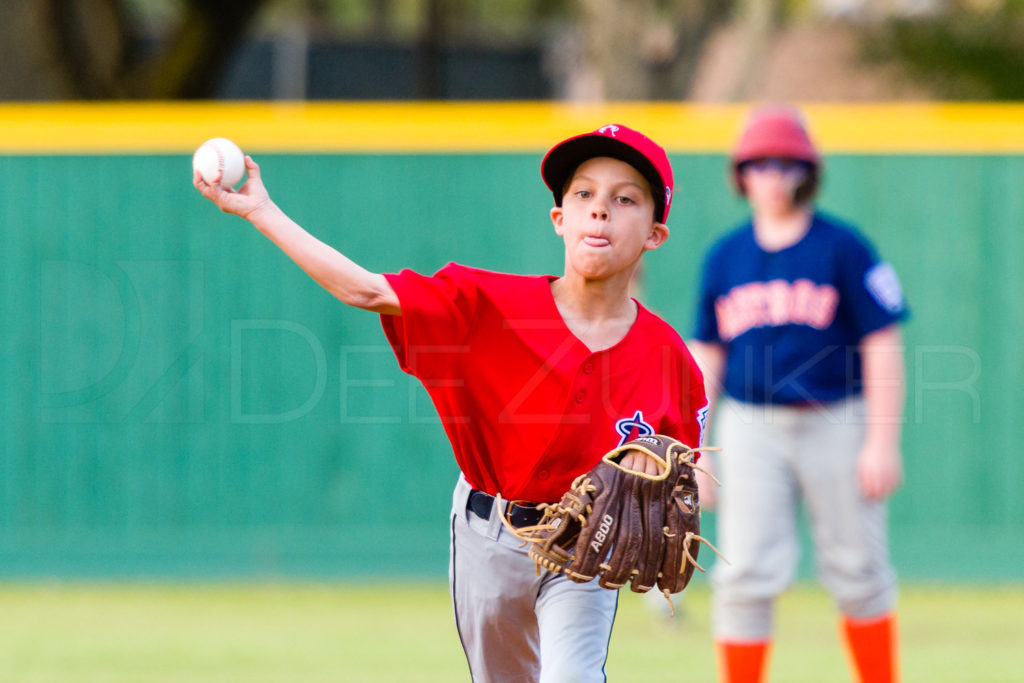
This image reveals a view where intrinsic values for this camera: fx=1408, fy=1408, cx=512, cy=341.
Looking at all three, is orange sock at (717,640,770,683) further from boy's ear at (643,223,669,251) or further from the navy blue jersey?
boy's ear at (643,223,669,251)

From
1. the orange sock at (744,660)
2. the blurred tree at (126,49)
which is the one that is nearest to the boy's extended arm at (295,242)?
the orange sock at (744,660)

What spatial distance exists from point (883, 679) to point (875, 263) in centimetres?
145

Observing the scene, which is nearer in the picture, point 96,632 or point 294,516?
point 96,632

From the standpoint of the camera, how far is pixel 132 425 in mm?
7586

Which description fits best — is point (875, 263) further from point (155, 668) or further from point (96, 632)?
point (96, 632)

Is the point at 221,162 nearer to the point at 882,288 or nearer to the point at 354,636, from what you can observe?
the point at 882,288

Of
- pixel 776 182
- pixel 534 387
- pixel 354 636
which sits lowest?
pixel 354 636

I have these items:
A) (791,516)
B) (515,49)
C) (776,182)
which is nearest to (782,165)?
(776,182)

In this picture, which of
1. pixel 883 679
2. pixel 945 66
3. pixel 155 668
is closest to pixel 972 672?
pixel 883 679

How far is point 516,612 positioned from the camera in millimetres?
3469

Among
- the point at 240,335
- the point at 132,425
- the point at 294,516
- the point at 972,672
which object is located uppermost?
the point at 240,335

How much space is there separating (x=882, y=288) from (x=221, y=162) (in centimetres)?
274

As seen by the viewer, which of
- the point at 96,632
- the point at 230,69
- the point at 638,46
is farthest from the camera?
the point at 230,69

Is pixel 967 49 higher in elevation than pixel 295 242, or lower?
higher
